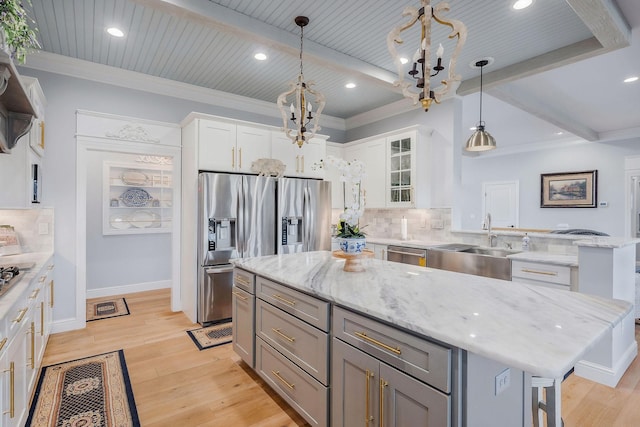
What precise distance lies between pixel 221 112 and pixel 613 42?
4.24 metres

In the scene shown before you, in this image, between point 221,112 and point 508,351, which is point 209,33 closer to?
point 221,112

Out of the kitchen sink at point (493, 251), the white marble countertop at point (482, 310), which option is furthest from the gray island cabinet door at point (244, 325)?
the kitchen sink at point (493, 251)

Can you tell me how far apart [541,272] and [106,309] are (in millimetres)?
5049

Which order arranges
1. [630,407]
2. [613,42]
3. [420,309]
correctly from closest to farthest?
[420,309]
[630,407]
[613,42]

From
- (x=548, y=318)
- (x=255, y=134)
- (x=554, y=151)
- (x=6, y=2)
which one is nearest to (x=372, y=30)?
(x=255, y=134)

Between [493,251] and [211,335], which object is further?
[493,251]

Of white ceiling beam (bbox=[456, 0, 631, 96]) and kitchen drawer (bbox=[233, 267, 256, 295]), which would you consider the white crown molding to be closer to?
kitchen drawer (bbox=[233, 267, 256, 295])

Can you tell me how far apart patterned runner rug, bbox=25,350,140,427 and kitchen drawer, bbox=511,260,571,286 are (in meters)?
3.21

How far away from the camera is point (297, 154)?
4469 millimetres

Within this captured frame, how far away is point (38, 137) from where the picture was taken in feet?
10.0

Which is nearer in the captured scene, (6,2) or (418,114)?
(6,2)

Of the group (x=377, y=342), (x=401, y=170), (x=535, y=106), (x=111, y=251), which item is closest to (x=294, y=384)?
(x=377, y=342)

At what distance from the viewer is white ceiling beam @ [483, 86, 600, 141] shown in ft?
13.4

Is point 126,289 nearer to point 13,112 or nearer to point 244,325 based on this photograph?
point 244,325
